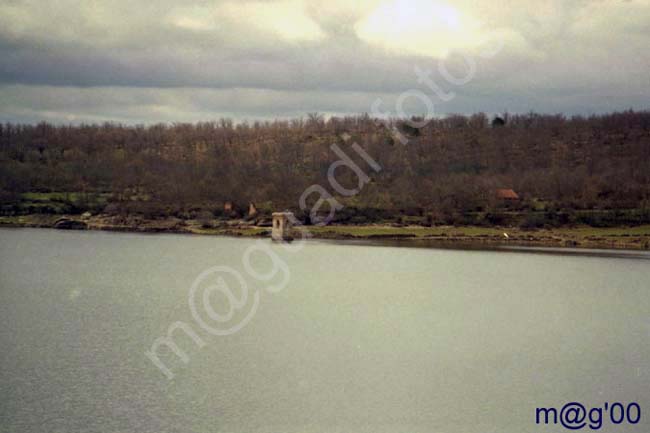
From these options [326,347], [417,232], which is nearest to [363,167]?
[417,232]

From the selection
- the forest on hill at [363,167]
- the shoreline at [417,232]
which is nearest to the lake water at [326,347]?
the shoreline at [417,232]

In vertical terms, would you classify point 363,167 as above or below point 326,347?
above

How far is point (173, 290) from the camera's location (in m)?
39.3

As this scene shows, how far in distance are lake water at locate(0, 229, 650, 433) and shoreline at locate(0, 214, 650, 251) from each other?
51.5 ft

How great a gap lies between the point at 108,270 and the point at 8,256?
10.4m

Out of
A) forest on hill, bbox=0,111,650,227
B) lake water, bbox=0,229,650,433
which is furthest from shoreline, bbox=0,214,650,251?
lake water, bbox=0,229,650,433

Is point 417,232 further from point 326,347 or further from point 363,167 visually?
point 326,347

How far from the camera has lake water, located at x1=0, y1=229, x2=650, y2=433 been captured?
65.7 ft

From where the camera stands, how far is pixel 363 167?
10312 cm

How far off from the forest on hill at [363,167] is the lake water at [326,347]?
30.5 meters

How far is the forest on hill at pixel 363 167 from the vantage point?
80625mm

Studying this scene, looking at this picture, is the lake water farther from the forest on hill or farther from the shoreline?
the forest on hill

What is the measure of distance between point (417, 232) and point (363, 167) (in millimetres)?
31506

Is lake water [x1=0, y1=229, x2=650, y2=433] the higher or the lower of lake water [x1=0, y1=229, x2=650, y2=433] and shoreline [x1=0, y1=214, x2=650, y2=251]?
the lower
